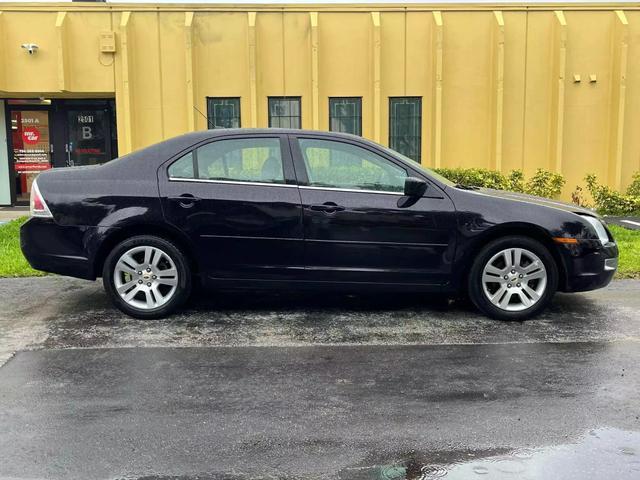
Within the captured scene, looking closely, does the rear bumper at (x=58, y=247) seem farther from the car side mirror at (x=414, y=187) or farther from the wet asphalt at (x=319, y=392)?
the car side mirror at (x=414, y=187)

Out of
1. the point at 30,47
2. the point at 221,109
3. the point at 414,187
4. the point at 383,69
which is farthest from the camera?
A: the point at 221,109

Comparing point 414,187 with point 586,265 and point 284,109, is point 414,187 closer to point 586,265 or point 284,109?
point 586,265

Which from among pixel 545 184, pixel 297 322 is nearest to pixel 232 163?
pixel 297 322

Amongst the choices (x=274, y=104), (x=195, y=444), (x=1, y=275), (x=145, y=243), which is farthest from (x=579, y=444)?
(x=274, y=104)

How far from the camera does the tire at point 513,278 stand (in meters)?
5.85

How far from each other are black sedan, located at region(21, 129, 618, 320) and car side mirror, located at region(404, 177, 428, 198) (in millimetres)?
10

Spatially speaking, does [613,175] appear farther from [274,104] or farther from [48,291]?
[48,291]

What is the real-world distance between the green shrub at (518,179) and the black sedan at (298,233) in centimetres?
729

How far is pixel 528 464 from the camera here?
3.33 metres

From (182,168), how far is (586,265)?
365cm

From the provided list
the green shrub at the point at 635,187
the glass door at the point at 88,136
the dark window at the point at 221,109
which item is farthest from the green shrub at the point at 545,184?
the glass door at the point at 88,136

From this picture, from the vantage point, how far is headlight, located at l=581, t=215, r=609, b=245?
19.6 ft

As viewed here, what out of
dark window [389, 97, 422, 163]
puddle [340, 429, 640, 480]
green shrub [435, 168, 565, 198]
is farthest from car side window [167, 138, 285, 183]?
dark window [389, 97, 422, 163]

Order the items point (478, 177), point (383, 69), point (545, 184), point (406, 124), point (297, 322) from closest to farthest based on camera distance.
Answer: point (297, 322), point (478, 177), point (545, 184), point (383, 69), point (406, 124)
